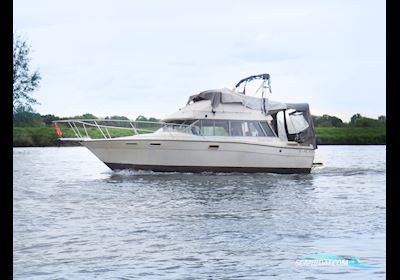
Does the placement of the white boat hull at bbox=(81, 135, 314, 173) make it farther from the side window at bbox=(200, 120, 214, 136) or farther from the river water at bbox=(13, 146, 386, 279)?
the river water at bbox=(13, 146, 386, 279)

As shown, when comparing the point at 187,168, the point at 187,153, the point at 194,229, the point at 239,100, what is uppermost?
the point at 239,100

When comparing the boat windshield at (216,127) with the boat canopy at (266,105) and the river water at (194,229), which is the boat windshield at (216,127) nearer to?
the boat canopy at (266,105)

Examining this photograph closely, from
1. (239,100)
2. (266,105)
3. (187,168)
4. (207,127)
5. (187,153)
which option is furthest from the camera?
(266,105)

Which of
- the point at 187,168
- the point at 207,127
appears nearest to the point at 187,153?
the point at 187,168

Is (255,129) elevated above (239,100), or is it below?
below

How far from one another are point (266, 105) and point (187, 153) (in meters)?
3.54

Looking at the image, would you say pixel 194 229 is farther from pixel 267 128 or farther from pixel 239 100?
pixel 267 128

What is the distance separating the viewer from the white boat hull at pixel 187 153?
18297 millimetres

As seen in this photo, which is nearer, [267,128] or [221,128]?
[221,128]

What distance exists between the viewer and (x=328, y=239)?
7852 millimetres

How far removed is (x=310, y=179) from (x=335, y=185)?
189 cm

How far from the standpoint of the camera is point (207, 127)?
62.2ft
